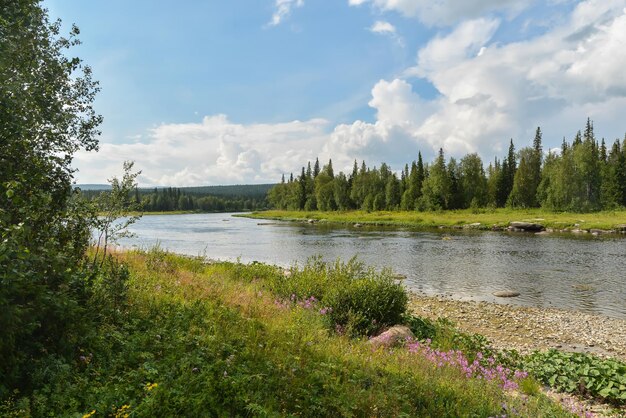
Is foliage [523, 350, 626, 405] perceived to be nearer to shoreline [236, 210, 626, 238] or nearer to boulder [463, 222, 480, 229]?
shoreline [236, 210, 626, 238]

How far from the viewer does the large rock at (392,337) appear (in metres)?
8.84

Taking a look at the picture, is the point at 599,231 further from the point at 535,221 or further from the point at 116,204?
the point at 116,204

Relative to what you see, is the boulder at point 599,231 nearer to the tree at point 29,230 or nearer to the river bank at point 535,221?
the river bank at point 535,221

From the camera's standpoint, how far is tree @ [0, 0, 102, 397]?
4.25 meters

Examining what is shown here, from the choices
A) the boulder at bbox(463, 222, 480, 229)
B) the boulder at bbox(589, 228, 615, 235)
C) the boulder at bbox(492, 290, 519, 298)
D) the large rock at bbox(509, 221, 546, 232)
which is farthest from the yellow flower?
the boulder at bbox(463, 222, 480, 229)

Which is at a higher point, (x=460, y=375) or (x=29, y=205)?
(x=29, y=205)

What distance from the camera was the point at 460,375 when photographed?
7.22 m

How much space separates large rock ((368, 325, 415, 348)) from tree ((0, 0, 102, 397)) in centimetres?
579

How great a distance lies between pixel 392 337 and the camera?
363 inches

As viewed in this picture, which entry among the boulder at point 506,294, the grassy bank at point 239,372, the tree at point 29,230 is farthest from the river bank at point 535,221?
the tree at point 29,230

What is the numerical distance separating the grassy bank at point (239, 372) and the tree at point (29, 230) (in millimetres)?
387

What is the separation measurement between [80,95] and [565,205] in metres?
79.0

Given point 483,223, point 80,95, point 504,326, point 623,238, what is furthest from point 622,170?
point 80,95

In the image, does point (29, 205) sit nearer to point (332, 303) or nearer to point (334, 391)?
point (334, 391)
